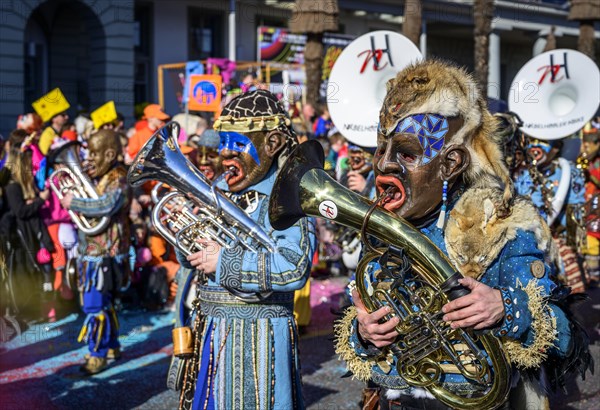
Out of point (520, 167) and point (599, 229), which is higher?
point (520, 167)

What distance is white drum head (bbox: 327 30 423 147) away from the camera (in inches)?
227

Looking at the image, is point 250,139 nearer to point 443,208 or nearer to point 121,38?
point 443,208

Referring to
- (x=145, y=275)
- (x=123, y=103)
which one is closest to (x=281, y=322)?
(x=145, y=275)

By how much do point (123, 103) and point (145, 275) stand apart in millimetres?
7301

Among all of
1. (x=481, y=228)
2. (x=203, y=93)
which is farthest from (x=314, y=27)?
(x=481, y=228)

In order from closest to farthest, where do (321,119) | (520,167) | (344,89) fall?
1. (344,89)
2. (520,167)
3. (321,119)

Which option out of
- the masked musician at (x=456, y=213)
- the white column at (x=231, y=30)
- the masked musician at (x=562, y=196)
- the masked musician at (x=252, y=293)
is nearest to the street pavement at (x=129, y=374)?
the masked musician at (x=562, y=196)

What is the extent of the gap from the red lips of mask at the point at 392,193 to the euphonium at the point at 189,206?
97cm

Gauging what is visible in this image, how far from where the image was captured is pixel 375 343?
8.45ft

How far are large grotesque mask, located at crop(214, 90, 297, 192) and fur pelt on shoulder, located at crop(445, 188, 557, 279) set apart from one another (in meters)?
Result: 1.32

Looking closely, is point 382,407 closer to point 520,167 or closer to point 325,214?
point 325,214

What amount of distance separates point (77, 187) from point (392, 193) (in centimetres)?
433

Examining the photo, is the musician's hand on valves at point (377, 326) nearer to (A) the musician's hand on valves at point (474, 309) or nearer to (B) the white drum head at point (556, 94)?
(A) the musician's hand on valves at point (474, 309)

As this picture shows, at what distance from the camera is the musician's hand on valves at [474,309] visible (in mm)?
2318
